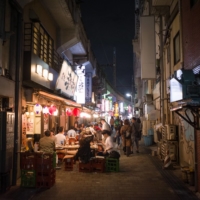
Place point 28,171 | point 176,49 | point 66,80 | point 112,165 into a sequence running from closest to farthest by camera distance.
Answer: point 28,171 < point 112,165 < point 176,49 < point 66,80

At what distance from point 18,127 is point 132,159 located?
8.36m

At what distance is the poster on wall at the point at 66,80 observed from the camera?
1490cm

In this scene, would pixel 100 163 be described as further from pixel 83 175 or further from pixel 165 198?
pixel 165 198

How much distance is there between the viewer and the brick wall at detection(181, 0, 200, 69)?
8531 mm

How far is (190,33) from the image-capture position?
9.19m

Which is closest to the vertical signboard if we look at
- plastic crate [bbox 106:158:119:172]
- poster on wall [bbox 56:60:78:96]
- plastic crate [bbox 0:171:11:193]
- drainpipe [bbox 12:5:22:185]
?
poster on wall [bbox 56:60:78:96]

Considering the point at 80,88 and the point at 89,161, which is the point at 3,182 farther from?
the point at 80,88

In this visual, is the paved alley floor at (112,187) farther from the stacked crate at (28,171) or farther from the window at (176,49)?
the window at (176,49)

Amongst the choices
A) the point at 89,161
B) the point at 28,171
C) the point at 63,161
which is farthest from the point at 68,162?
the point at 28,171

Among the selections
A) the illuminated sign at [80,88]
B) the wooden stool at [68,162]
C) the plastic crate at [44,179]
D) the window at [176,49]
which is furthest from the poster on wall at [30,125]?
the illuminated sign at [80,88]

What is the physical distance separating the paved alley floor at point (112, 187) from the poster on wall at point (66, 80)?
5.11 metres

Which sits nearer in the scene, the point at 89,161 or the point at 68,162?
the point at 89,161

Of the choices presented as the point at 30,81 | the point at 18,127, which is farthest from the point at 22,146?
the point at 30,81

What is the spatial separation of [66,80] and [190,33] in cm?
888
